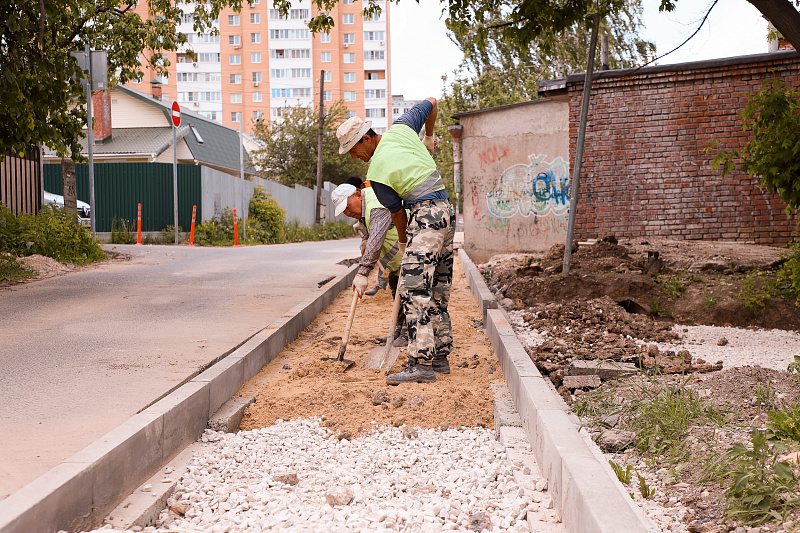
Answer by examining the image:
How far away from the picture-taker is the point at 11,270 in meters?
10.1

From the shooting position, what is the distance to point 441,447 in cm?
366

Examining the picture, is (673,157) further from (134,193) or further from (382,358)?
(134,193)

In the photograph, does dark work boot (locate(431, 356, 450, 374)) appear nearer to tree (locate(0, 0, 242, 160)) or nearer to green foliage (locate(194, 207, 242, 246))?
tree (locate(0, 0, 242, 160))

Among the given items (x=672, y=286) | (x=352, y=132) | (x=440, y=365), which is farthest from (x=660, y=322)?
(x=352, y=132)

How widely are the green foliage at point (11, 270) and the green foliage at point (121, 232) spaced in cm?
927

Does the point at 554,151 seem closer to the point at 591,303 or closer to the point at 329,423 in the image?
the point at 591,303

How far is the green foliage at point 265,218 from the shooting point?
81.8 feet

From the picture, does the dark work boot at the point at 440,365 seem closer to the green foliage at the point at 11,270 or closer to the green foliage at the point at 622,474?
the green foliage at the point at 622,474

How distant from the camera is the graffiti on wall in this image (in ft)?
43.4

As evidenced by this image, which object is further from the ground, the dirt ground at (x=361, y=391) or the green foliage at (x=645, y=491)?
the green foliage at (x=645, y=491)

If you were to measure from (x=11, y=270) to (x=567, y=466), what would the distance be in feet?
32.3

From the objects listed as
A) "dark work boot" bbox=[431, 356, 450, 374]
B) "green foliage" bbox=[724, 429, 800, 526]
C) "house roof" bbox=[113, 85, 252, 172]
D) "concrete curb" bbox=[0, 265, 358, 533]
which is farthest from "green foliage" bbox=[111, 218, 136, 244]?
"green foliage" bbox=[724, 429, 800, 526]

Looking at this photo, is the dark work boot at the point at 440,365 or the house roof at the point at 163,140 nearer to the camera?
the dark work boot at the point at 440,365

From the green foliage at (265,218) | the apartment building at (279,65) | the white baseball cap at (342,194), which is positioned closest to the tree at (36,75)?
the white baseball cap at (342,194)
